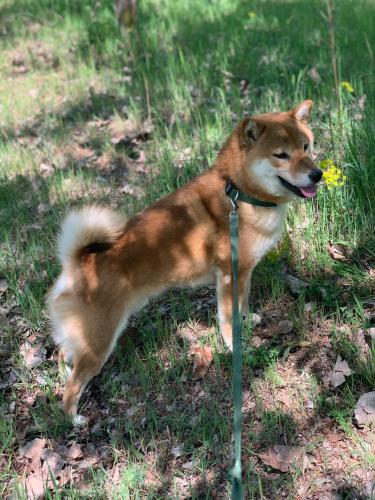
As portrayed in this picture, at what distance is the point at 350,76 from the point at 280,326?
3.25m

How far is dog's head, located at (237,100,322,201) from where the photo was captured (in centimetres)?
266

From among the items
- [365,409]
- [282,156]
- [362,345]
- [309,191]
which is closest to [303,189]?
[309,191]

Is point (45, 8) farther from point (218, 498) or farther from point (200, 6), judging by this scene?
point (218, 498)

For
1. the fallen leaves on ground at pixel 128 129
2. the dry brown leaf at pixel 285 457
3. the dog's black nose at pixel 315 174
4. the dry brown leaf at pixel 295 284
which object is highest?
the dog's black nose at pixel 315 174

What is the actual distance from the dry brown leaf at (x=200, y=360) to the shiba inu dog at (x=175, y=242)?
135 millimetres

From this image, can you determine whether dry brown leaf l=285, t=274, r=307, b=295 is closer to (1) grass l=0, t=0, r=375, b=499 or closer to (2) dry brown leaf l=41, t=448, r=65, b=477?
(1) grass l=0, t=0, r=375, b=499

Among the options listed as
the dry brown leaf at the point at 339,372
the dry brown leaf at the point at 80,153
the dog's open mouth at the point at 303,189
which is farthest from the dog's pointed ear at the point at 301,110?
the dry brown leaf at the point at 80,153

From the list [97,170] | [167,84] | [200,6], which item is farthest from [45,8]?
[97,170]

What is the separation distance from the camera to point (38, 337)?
10.7 ft

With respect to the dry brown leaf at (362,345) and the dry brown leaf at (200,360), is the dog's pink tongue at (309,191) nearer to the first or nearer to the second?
the dry brown leaf at (362,345)

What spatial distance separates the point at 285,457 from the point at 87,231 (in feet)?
4.73

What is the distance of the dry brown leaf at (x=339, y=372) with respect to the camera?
249 cm

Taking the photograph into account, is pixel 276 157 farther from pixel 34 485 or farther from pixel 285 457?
pixel 34 485

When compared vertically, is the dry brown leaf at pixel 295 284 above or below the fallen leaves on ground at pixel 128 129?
below
